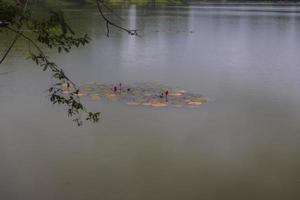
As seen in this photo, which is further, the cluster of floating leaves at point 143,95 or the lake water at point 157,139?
the cluster of floating leaves at point 143,95

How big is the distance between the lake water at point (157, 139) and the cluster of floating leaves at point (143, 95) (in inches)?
11.0

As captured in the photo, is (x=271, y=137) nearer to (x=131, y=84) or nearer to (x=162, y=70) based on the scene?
(x=131, y=84)

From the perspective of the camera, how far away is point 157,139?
6199mm

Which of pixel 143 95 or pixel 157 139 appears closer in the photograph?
pixel 157 139

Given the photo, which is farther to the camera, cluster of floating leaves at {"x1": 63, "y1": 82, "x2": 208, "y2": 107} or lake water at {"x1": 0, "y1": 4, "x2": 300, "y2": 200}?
cluster of floating leaves at {"x1": 63, "y1": 82, "x2": 208, "y2": 107}

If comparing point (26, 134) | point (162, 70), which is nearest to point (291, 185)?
point (26, 134)

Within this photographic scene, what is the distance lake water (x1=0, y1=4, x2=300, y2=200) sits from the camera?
4.84 m

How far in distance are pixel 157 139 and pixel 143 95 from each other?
2.09 metres

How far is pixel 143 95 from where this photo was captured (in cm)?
822

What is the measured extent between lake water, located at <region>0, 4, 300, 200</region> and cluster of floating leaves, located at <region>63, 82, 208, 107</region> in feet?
0.91

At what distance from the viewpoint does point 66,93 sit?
8.19 m

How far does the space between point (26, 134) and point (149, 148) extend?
1.49 m

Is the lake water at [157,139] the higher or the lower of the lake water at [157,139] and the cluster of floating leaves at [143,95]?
the lower

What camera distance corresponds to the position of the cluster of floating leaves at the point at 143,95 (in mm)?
7793
